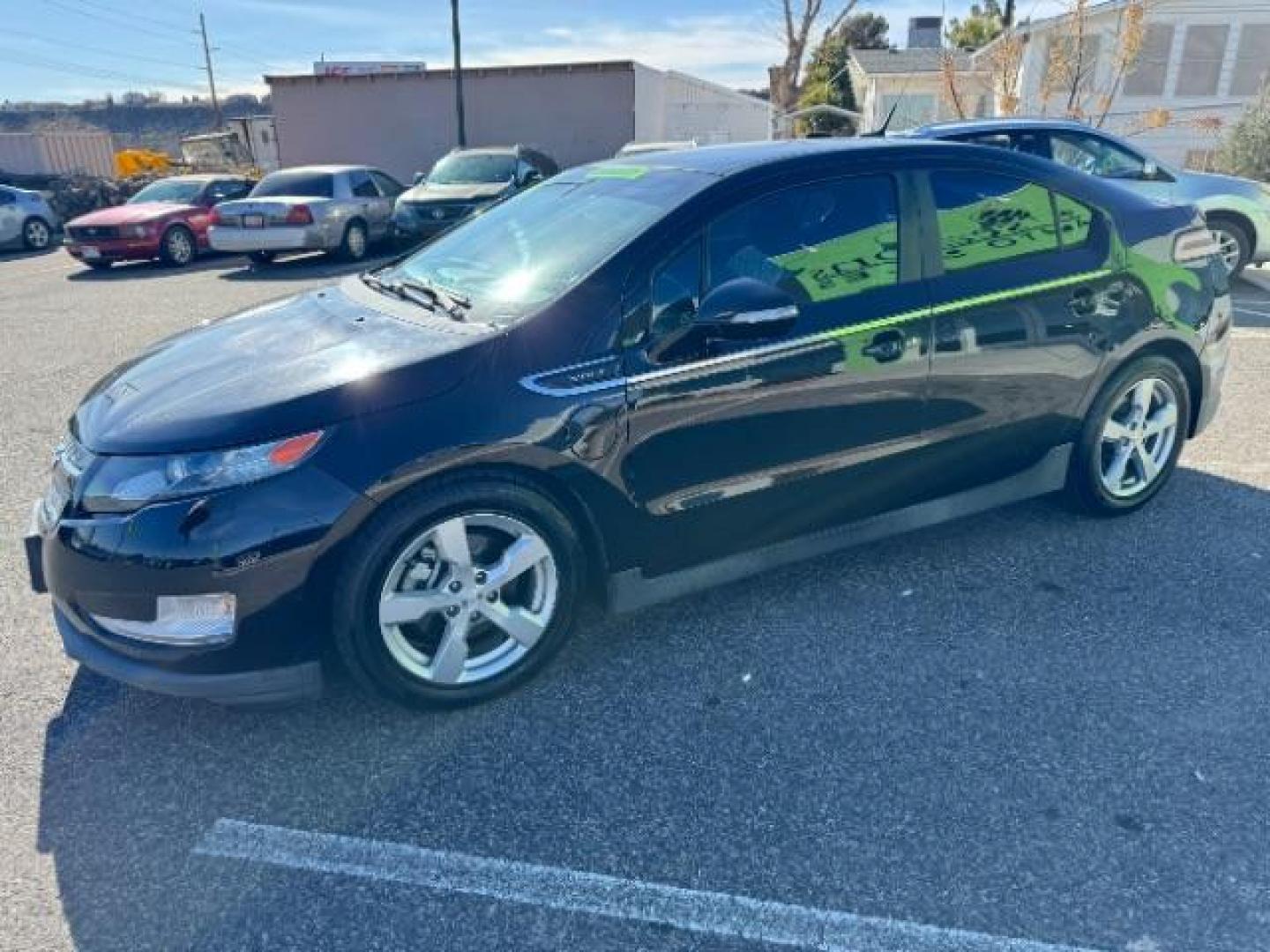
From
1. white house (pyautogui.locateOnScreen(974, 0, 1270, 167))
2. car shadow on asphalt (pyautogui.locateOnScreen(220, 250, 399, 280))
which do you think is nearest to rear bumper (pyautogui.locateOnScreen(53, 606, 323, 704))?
car shadow on asphalt (pyautogui.locateOnScreen(220, 250, 399, 280))

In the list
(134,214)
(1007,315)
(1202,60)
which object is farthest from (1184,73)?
(1007,315)

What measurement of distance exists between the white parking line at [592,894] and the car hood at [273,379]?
1.06 meters

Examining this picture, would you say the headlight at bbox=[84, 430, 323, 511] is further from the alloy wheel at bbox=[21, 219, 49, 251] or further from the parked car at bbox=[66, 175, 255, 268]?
the alloy wheel at bbox=[21, 219, 49, 251]

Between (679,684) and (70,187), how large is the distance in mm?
24240

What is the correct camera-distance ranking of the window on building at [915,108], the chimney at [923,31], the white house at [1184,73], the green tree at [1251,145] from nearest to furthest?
1. the green tree at [1251,145]
2. the white house at [1184,73]
3. the window on building at [915,108]
4. the chimney at [923,31]

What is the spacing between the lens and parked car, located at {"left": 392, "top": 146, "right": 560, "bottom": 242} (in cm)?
1283

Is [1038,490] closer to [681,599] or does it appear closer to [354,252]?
[681,599]

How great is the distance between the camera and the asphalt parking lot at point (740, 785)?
2.08m

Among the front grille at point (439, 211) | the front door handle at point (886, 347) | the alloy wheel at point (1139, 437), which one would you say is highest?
the front door handle at point (886, 347)

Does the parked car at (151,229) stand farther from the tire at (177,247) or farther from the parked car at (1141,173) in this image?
the parked car at (1141,173)

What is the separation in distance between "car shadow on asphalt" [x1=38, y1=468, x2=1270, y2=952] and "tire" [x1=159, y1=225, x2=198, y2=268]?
42.7ft

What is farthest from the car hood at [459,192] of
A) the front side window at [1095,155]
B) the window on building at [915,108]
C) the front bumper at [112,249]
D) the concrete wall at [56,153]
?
the window on building at [915,108]

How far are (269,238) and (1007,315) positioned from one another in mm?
12071

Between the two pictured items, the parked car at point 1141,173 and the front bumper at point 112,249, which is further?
the front bumper at point 112,249
